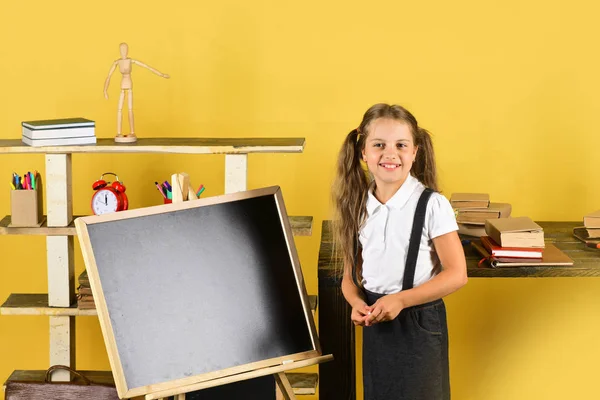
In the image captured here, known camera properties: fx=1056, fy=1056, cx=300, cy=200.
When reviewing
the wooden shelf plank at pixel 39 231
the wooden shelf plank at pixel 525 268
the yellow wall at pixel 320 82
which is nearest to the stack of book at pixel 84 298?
the wooden shelf plank at pixel 39 231

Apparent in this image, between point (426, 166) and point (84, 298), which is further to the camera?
point (84, 298)

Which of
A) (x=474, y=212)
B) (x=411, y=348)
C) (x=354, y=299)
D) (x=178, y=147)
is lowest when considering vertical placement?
(x=411, y=348)

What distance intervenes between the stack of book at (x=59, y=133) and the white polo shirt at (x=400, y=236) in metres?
1.14

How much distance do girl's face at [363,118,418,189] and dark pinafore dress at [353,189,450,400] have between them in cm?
10

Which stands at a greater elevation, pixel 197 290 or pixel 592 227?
pixel 592 227

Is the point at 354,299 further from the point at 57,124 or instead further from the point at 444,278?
the point at 57,124

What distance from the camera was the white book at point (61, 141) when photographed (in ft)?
11.5

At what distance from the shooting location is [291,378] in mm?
3734

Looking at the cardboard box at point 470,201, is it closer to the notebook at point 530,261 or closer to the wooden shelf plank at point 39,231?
the notebook at point 530,261

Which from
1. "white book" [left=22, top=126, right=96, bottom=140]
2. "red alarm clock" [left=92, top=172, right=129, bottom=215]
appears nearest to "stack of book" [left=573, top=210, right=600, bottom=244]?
"red alarm clock" [left=92, top=172, right=129, bottom=215]

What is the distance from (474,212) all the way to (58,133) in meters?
1.46

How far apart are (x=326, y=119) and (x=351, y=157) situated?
1.12 m

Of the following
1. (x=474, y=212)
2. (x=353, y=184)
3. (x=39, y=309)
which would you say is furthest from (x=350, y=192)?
(x=39, y=309)

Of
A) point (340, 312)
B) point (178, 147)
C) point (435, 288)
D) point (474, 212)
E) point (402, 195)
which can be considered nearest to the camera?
point (435, 288)
